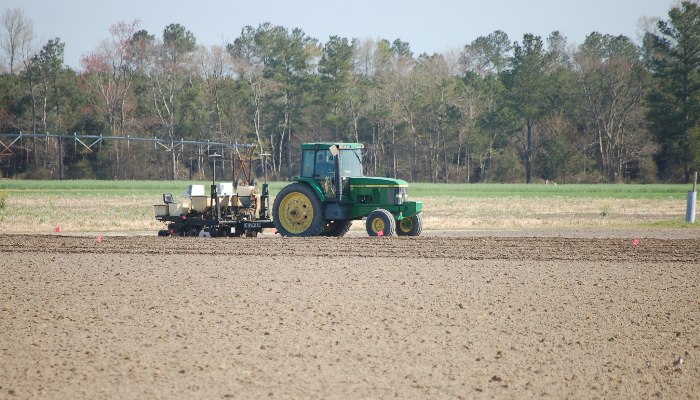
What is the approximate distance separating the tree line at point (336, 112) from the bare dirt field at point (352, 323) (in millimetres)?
53589

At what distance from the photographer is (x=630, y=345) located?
35.1 ft

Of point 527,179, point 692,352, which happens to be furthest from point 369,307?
point 527,179

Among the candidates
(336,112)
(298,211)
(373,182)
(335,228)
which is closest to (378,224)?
(373,182)

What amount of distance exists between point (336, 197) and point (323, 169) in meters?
0.76

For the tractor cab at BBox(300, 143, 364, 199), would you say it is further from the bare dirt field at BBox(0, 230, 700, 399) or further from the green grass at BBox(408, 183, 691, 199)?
the green grass at BBox(408, 183, 691, 199)

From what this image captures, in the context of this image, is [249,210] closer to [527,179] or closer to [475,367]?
[475,367]

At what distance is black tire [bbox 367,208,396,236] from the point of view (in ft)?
71.2

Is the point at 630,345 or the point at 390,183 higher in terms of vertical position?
the point at 390,183

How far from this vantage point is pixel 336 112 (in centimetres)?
7725

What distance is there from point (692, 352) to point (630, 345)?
2.18 feet

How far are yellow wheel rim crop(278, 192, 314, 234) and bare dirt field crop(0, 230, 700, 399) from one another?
89.4 inches

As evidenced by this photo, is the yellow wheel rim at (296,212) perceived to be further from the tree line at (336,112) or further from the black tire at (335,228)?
the tree line at (336,112)

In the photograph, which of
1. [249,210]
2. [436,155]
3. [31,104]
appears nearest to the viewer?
[249,210]

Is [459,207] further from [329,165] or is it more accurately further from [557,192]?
[329,165]
